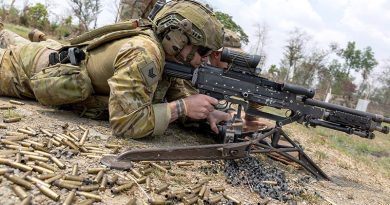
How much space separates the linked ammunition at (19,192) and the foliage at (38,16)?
34.7 meters

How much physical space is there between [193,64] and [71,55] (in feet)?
5.47

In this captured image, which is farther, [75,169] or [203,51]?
[203,51]

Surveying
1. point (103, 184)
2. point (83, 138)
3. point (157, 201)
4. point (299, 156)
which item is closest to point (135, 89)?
point (83, 138)

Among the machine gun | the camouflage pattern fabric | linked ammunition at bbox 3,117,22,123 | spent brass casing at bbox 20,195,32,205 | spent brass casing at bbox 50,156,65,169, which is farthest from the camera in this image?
the camouflage pattern fabric

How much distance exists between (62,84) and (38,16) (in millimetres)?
33532

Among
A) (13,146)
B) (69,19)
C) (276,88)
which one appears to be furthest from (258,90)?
(69,19)

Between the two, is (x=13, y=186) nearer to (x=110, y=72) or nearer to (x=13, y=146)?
(x=13, y=146)

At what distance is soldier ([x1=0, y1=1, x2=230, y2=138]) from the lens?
15.9ft

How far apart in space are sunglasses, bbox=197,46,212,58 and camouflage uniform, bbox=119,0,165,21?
169 inches

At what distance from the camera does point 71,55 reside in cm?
552

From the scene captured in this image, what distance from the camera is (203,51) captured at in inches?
217

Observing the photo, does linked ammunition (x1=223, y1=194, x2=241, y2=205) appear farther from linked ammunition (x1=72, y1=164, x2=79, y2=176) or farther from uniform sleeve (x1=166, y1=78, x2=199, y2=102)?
Answer: uniform sleeve (x1=166, y1=78, x2=199, y2=102)

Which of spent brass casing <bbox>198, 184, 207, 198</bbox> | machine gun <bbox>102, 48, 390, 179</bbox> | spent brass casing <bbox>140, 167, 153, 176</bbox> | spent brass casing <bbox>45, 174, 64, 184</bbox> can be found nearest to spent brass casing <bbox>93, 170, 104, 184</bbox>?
spent brass casing <bbox>45, 174, 64, 184</bbox>

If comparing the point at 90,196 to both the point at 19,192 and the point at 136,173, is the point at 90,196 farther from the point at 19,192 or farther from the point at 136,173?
the point at 136,173
